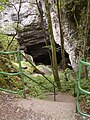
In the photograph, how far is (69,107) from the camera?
4434 mm

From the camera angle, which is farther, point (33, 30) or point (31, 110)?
point (33, 30)

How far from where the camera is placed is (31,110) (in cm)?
420

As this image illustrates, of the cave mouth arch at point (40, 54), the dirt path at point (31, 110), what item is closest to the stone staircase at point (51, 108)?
the dirt path at point (31, 110)

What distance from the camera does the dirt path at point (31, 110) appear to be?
4.00 meters

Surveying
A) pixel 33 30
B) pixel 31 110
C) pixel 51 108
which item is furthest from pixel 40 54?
pixel 31 110

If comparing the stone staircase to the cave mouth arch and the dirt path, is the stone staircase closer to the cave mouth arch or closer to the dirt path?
the dirt path

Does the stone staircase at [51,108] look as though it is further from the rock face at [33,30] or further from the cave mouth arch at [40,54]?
the cave mouth arch at [40,54]

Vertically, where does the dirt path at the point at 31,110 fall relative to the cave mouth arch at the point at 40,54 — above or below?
above

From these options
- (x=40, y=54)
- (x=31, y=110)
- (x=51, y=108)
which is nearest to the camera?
(x=31, y=110)

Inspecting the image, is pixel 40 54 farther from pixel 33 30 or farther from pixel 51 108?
pixel 51 108

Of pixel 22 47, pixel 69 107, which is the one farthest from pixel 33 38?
pixel 69 107

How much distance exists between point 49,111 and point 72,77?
179 inches

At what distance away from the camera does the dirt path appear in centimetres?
400

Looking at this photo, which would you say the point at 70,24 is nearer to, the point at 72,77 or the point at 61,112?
the point at 72,77
